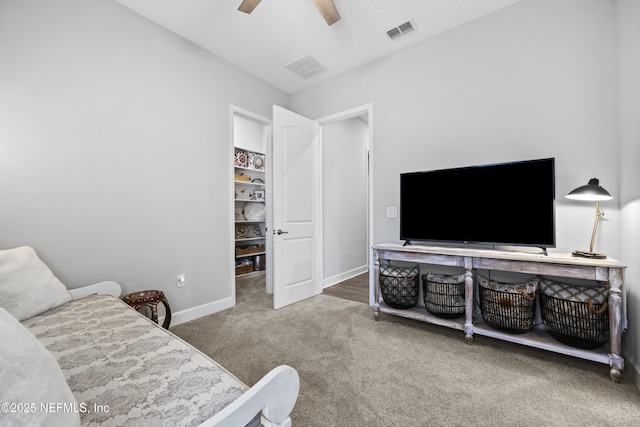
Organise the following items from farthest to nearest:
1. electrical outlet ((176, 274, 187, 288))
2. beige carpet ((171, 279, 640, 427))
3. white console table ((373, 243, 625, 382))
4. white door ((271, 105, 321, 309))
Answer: white door ((271, 105, 321, 309)), electrical outlet ((176, 274, 187, 288)), white console table ((373, 243, 625, 382)), beige carpet ((171, 279, 640, 427))

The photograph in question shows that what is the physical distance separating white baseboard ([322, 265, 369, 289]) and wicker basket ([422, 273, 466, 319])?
172cm

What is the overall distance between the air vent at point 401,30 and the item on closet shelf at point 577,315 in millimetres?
2550

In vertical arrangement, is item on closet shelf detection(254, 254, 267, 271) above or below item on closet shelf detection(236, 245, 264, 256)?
below

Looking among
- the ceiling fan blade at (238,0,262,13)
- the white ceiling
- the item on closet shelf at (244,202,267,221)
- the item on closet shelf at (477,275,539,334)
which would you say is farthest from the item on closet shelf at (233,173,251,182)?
the item on closet shelf at (477,275,539,334)

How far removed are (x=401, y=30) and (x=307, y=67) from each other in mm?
1126

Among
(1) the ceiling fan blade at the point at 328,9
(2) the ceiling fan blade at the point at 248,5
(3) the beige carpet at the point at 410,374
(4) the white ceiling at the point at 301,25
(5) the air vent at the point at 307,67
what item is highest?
(4) the white ceiling at the point at 301,25

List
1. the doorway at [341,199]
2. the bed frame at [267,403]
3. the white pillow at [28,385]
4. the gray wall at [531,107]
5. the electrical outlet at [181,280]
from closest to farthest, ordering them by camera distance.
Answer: the white pillow at [28,385]
the bed frame at [267,403]
the gray wall at [531,107]
the electrical outlet at [181,280]
the doorway at [341,199]

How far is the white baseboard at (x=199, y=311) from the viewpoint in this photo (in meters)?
2.53

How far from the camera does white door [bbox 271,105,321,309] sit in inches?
118

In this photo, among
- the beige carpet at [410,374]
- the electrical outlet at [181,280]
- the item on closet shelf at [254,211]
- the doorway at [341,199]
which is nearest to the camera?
the beige carpet at [410,374]

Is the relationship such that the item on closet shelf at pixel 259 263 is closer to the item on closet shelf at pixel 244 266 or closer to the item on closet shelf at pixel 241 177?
the item on closet shelf at pixel 244 266

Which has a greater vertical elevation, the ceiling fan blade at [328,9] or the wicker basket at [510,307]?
the ceiling fan blade at [328,9]

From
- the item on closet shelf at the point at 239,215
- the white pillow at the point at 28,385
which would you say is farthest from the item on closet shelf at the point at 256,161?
the white pillow at the point at 28,385

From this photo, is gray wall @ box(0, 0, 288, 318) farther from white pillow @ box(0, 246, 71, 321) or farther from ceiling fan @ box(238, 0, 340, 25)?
ceiling fan @ box(238, 0, 340, 25)
